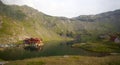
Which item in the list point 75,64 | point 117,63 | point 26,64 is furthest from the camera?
point 26,64

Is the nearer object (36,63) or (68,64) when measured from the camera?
(68,64)

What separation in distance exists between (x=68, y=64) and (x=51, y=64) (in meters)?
5.28

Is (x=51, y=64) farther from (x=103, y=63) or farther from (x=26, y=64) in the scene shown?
(x=103, y=63)

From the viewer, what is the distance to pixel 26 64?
59500 mm

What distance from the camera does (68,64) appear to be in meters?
55.7

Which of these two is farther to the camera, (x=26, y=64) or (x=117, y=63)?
(x=26, y=64)

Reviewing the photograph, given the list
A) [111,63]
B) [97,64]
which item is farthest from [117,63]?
[97,64]

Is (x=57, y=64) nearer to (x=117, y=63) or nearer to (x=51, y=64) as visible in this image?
(x=51, y=64)

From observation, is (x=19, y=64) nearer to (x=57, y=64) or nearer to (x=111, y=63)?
(x=57, y=64)

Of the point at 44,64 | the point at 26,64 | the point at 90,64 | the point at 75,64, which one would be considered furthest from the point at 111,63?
the point at 26,64

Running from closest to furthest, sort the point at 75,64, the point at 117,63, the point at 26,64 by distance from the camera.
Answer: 1. the point at 117,63
2. the point at 75,64
3. the point at 26,64

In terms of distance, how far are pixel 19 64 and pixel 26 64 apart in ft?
8.60

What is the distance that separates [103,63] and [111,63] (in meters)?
2.55

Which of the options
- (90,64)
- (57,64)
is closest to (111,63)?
(90,64)
